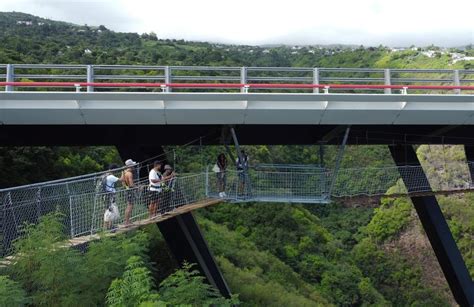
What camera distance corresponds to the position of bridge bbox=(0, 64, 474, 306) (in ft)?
40.8

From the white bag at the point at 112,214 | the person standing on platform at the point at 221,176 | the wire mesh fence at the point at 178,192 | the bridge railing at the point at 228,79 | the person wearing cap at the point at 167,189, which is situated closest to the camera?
the wire mesh fence at the point at 178,192

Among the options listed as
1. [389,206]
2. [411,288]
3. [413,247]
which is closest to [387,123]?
[411,288]

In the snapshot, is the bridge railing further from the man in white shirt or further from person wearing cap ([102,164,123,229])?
person wearing cap ([102,164,123,229])

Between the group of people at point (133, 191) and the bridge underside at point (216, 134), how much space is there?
161 centimetres

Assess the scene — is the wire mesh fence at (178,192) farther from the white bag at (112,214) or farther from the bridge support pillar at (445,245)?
the bridge support pillar at (445,245)

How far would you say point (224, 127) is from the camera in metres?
14.1

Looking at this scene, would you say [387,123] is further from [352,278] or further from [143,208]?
[352,278]

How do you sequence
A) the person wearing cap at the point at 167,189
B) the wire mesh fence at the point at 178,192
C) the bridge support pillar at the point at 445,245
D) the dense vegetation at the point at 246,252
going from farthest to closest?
1. the bridge support pillar at the point at 445,245
2. the person wearing cap at the point at 167,189
3. the wire mesh fence at the point at 178,192
4. the dense vegetation at the point at 246,252

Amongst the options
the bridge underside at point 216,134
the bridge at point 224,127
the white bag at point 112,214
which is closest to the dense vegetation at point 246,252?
the white bag at point 112,214

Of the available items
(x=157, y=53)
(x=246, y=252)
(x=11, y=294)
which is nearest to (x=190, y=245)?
(x=11, y=294)

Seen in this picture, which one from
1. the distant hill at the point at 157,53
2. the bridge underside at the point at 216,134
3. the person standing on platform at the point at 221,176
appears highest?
the distant hill at the point at 157,53

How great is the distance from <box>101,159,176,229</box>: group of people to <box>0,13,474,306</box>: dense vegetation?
742 millimetres

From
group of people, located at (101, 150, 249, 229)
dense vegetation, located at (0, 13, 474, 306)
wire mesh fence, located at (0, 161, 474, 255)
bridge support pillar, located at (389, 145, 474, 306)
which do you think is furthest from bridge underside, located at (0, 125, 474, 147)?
dense vegetation, located at (0, 13, 474, 306)

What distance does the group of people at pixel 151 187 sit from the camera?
35.8 feet
